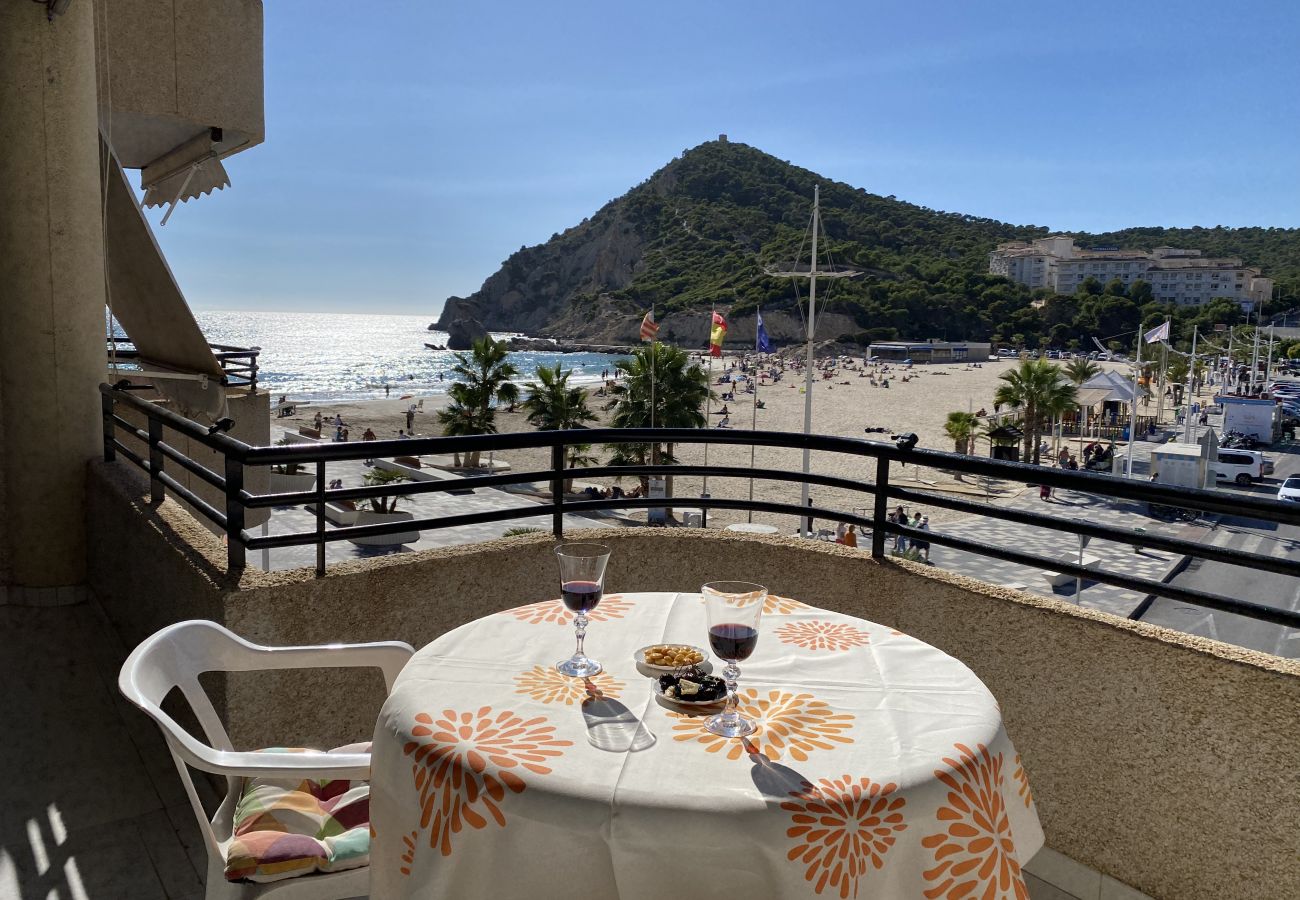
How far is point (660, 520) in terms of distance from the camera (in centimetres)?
2727

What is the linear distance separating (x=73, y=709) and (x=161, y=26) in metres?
5.42

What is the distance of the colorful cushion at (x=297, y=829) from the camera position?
1.59 m

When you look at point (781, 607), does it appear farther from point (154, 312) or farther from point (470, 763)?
point (154, 312)

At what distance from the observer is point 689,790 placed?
1.17 m

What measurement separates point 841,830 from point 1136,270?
134m

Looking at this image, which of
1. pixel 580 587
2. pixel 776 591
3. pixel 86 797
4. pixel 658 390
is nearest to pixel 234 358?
pixel 86 797

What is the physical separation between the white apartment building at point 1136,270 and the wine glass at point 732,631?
383 ft

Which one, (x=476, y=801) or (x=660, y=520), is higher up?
(x=476, y=801)

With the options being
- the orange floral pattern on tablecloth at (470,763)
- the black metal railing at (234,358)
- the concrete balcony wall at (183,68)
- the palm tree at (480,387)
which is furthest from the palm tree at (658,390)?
the orange floral pattern on tablecloth at (470,763)

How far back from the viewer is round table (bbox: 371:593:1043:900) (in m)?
1.13

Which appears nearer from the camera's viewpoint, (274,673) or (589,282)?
(274,673)

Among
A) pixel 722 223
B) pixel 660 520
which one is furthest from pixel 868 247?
pixel 660 520

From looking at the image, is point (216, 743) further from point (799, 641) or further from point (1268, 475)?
point (1268, 475)

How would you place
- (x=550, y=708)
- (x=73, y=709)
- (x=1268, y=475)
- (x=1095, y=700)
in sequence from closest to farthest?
(x=550, y=708), (x=1095, y=700), (x=73, y=709), (x=1268, y=475)
